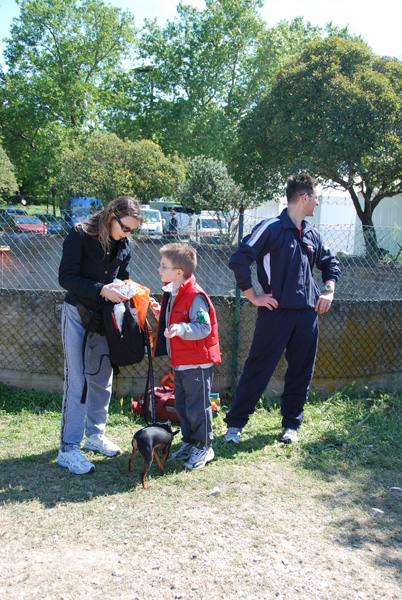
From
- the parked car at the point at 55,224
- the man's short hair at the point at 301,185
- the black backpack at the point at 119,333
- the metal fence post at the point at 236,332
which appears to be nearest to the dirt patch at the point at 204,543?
the black backpack at the point at 119,333

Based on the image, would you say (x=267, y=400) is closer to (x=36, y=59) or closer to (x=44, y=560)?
(x=44, y=560)

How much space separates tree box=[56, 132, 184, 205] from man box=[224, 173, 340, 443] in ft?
49.6

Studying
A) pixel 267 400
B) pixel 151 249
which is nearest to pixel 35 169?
pixel 151 249

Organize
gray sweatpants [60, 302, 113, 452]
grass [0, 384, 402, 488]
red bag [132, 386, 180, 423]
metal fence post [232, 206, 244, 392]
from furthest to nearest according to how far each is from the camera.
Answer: metal fence post [232, 206, 244, 392], red bag [132, 386, 180, 423], grass [0, 384, 402, 488], gray sweatpants [60, 302, 113, 452]

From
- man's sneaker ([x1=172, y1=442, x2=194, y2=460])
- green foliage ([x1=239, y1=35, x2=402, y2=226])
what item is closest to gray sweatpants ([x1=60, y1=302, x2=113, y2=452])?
man's sneaker ([x1=172, y1=442, x2=194, y2=460])

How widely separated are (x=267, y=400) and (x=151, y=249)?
2.30 meters

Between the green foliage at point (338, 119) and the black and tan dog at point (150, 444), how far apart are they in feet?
45.8

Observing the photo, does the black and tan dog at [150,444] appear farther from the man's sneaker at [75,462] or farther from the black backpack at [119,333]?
the black backpack at [119,333]

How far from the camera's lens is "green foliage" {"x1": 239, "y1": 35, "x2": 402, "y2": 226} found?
15.4 metres

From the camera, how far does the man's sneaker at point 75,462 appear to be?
336 centimetres

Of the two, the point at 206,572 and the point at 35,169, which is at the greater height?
the point at 35,169

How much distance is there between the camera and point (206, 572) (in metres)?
2.40

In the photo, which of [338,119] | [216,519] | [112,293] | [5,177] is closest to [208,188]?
[5,177]

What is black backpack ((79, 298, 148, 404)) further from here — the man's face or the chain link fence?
the man's face
